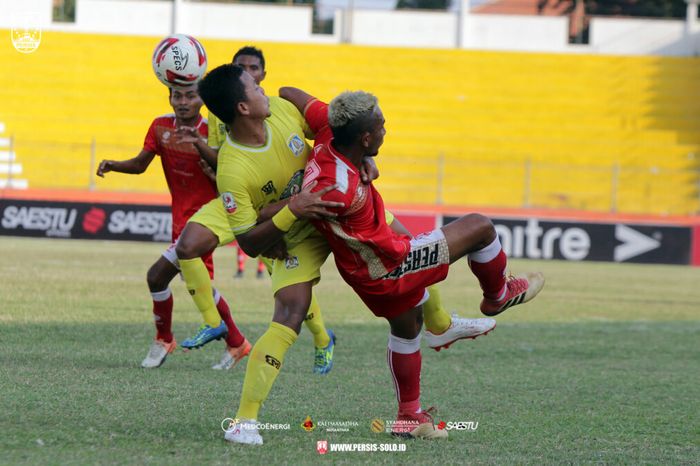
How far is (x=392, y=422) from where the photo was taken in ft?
20.1

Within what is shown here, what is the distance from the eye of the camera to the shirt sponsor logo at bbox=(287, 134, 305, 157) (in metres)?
6.21

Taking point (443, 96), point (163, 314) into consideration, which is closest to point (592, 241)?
point (443, 96)

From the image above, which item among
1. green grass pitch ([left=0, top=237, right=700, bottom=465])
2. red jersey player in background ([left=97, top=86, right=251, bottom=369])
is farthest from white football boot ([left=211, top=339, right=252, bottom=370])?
green grass pitch ([left=0, top=237, right=700, bottom=465])

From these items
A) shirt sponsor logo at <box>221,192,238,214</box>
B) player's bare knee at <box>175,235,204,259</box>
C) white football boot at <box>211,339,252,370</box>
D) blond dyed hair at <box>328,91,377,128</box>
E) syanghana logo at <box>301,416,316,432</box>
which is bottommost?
white football boot at <box>211,339,252,370</box>

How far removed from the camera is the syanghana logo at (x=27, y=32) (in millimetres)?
35000

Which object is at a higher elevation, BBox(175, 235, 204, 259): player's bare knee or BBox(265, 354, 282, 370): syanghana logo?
BBox(175, 235, 204, 259): player's bare knee

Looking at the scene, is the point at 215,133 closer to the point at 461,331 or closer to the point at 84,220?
the point at 461,331

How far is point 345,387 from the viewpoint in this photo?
25.0 ft

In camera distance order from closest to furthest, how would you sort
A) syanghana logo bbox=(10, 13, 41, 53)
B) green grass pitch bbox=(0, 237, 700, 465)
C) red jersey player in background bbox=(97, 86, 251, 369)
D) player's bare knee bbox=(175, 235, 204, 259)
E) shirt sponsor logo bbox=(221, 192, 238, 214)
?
1. green grass pitch bbox=(0, 237, 700, 465)
2. shirt sponsor logo bbox=(221, 192, 238, 214)
3. player's bare knee bbox=(175, 235, 204, 259)
4. red jersey player in background bbox=(97, 86, 251, 369)
5. syanghana logo bbox=(10, 13, 41, 53)

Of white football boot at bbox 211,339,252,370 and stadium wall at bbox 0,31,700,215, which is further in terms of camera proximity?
stadium wall at bbox 0,31,700,215

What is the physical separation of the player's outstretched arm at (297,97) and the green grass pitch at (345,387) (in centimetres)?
179

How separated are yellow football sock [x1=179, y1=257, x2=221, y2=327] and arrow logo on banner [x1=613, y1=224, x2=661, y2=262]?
1883 centimetres

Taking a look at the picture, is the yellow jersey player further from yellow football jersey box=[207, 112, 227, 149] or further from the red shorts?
yellow football jersey box=[207, 112, 227, 149]

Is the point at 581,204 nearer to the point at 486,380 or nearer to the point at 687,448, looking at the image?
the point at 486,380
